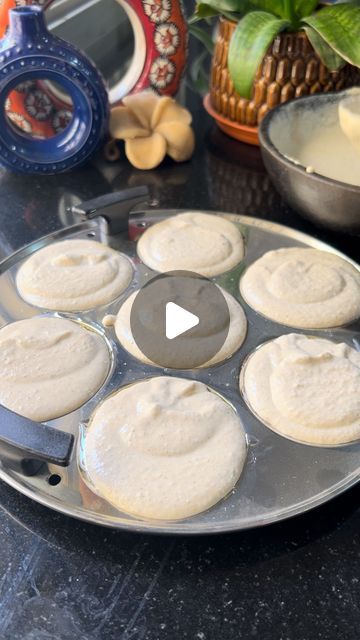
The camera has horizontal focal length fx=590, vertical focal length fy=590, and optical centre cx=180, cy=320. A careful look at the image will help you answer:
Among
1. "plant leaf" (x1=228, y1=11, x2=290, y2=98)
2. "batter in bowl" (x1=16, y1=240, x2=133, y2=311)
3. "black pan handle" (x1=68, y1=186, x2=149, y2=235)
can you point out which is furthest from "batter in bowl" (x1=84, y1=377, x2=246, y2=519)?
"plant leaf" (x1=228, y1=11, x2=290, y2=98)

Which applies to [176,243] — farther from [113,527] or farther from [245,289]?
[113,527]

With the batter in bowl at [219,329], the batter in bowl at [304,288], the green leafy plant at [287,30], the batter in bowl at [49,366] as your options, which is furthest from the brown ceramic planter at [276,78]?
the batter in bowl at [49,366]

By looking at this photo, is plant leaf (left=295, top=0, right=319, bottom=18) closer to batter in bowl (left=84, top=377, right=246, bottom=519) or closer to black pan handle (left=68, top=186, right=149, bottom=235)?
black pan handle (left=68, top=186, right=149, bottom=235)

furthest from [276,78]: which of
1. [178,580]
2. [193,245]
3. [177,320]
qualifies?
[178,580]

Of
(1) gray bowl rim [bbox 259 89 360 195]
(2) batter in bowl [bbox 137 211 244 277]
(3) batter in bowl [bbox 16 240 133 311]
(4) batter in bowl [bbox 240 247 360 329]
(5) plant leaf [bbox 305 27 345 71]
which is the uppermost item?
(5) plant leaf [bbox 305 27 345 71]

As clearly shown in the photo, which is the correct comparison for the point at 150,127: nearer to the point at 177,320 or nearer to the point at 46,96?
the point at 46,96

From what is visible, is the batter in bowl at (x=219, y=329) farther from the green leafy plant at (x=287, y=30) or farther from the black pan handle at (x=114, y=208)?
the green leafy plant at (x=287, y=30)

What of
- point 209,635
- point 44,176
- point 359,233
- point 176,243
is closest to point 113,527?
point 209,635
